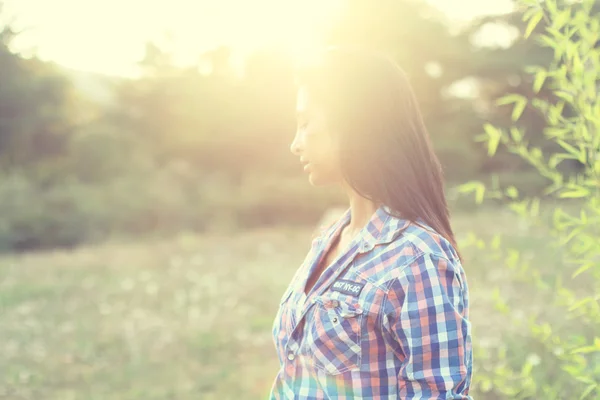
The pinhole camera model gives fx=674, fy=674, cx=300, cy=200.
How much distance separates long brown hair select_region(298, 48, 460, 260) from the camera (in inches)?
55.8

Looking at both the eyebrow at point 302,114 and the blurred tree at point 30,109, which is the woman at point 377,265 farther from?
the blurred tree at point 30,109

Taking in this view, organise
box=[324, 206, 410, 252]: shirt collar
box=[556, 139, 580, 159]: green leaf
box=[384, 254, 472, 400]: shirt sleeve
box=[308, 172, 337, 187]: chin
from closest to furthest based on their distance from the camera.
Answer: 1. box=[384, 254, 472, 400]: shirt sleeve
2. box=[324, 206, 410, 252]: shirt collar
3. box=[308, 172, 337, 187]: chin
4. box=[556, 139, 580, 159]: green leaf

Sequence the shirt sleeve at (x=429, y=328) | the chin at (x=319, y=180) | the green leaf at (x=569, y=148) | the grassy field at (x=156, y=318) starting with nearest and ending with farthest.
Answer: the shirt sleeve at (x=429, y=328) < the chin at (x=319, y=180) < the green leaf at (x=569, y=148) < the grassy field at (x=156, y=318)

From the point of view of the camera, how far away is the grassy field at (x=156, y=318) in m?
5.16

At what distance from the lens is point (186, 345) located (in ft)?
19.6

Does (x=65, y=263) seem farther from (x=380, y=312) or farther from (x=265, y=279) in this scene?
(x=380, y=312)

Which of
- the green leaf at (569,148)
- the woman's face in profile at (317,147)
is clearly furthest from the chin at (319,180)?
the green leaf at (569,148)

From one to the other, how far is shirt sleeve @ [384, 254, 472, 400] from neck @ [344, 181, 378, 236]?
0.25 m

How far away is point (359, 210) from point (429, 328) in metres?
0.38

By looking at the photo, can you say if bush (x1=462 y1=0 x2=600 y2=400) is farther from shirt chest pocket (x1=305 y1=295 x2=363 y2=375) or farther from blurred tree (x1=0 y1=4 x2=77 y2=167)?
blurred tree (x1=0 y1=4 x2=77 y2=167)

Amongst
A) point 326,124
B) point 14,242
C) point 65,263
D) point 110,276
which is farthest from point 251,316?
point 14,242

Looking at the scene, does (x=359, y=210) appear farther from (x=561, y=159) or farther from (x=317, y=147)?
(x=561, y=159)

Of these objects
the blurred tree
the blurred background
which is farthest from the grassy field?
the blurred tree

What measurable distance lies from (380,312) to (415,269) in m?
0.11
